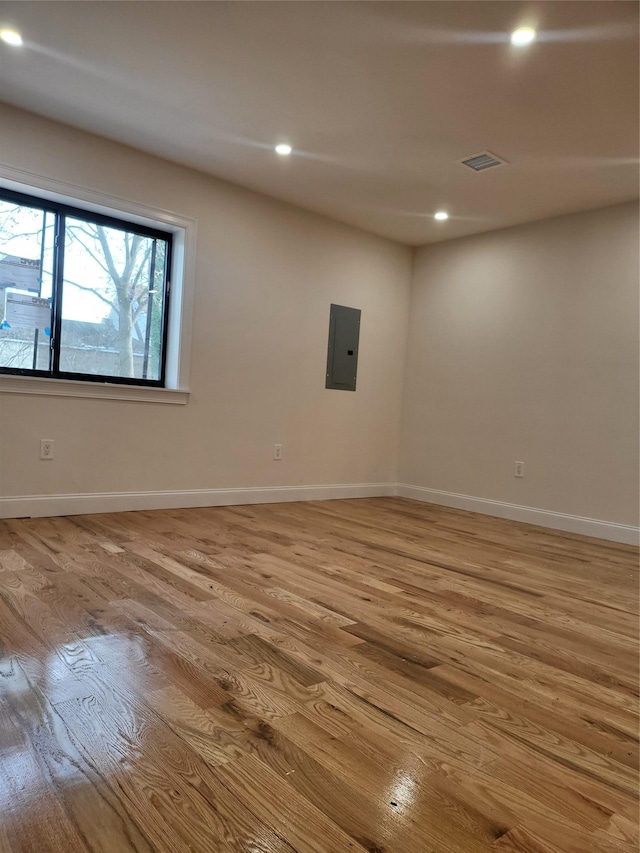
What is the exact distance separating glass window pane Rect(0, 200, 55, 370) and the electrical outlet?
1.47ft

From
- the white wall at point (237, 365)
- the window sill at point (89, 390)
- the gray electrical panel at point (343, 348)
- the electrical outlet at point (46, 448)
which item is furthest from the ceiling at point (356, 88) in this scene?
the electrical outlet at point (46, 448)

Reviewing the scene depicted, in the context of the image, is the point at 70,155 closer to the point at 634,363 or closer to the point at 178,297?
the point at 178,297

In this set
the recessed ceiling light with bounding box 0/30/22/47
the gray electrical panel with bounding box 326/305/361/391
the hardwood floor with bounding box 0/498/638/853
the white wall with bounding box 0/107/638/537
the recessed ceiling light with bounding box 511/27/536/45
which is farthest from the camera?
the gray electrical panel with bounding box 326/305/361/391

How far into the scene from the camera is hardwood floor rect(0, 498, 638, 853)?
990mm

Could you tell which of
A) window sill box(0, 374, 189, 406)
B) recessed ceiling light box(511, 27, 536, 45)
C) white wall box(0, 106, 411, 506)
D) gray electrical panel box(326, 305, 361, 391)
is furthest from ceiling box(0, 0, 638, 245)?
window sill box(0, 374, 189, 406)

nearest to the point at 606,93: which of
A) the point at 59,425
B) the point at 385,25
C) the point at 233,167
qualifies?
the point at 385,25

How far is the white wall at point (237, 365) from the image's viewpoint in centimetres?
334

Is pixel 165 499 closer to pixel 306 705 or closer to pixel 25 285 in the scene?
pixel 25 285

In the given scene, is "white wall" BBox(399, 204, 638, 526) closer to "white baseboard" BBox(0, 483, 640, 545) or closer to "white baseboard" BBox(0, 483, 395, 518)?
"white baseboard" BBox(0, 483, 640, 545)

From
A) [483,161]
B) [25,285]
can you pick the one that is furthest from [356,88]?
[25,285]

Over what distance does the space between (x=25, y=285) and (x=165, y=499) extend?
1608 mm

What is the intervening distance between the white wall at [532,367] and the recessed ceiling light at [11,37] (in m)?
3.56

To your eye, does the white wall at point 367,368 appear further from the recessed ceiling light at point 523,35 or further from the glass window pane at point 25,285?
the recessed ceiling light at point 523,35

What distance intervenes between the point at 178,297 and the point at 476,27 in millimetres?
2402
